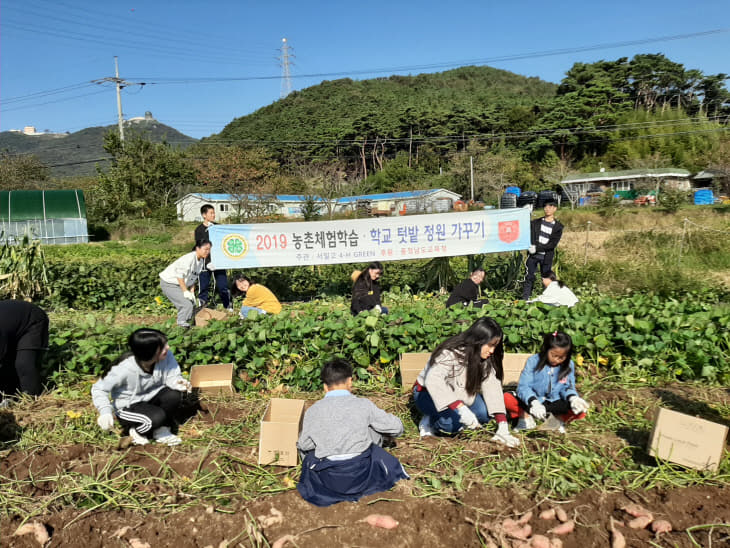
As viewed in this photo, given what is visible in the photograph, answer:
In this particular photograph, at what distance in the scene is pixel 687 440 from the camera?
3152mm

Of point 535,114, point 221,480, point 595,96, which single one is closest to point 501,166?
point 595,96

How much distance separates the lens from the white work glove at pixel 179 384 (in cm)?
385

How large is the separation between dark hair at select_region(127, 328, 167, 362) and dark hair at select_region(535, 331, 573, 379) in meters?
2.82

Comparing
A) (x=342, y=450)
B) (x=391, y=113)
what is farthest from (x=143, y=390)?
(x=391, y=113)

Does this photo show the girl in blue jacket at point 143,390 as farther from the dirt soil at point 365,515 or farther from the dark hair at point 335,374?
the dark hair at point 335,374

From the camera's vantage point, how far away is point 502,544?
2613mm

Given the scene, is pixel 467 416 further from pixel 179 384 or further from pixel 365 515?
pixel 179 384

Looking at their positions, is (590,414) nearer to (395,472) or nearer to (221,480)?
(395,472)

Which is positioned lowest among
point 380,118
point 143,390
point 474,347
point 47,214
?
point 143,390

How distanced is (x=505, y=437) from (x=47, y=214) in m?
25.0

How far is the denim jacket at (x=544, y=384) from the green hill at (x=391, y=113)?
5515cm

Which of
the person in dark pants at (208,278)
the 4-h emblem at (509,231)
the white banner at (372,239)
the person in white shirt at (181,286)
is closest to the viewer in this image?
the person in white shirt at (181,286)

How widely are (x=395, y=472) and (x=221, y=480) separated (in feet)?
3.84

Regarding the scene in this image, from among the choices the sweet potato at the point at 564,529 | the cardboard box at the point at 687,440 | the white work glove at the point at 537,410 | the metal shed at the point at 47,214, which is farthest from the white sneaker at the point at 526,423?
the metal shed at the point at 47,214
